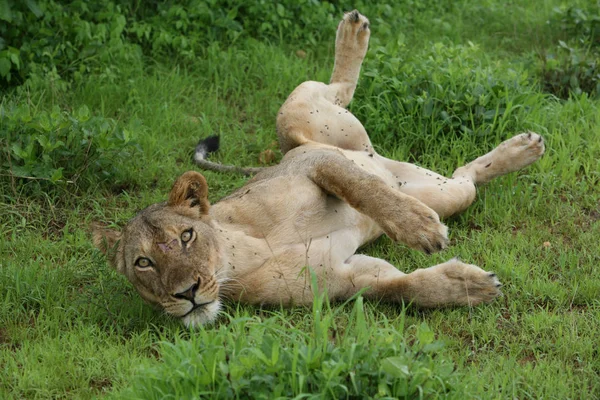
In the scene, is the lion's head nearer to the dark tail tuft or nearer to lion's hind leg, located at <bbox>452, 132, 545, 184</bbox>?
the dark tail tuft

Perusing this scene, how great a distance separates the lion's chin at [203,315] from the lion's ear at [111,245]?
509 millimetres

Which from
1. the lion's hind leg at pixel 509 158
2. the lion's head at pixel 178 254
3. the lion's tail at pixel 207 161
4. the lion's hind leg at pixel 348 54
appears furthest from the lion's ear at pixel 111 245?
the lion's hind leg at pixel 509 158

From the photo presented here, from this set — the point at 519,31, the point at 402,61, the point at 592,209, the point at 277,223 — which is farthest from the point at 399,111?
the point at 519,31

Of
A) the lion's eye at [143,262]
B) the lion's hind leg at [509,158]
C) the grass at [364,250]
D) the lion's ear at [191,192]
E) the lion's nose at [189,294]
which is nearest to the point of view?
the grass at [364,250]

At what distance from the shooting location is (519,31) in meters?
7.96

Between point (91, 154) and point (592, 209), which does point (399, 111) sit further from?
point (91, 154)

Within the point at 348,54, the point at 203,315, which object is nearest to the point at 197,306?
the point at 203,315

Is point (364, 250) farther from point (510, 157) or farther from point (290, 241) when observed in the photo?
point (510, 157)

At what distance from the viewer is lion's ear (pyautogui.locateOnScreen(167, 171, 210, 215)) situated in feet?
14.7

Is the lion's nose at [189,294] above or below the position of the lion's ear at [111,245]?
above

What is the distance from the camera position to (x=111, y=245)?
15.4 feet

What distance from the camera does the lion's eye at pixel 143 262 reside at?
14.0ft

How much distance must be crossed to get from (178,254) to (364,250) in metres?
1.18

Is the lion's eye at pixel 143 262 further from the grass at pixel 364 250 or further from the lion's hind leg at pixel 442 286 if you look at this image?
the lion's hind leg at pixel 442 286
